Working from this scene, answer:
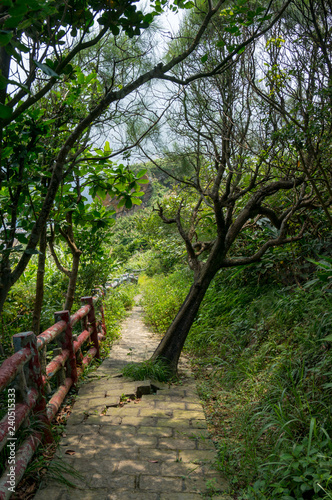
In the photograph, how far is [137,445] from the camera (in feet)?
10.4

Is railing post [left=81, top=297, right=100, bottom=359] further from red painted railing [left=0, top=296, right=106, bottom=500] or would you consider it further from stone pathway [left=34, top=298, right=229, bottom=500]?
red painted railing [left=0, top=296, right=106, bottom=500]

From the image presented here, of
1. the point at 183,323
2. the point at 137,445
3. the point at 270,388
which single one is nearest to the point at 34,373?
the point at 137,445

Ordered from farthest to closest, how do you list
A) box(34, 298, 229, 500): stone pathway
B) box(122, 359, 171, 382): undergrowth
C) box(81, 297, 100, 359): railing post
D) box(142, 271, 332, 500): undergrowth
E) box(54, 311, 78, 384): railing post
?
box(81, 297, 100, 359): railing post
box(122, 359, 171, 382): undergrowth
box(54, 311, 78, 384): railing post
box(34, 298, 229, 500): stone pathway
box(142, 271, 332, 500): undergrowth

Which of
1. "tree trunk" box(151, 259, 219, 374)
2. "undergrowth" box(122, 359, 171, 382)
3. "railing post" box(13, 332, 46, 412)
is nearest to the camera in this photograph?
"railing post" box(13, 332, 46, 412)

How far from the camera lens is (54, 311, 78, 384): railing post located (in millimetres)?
4078

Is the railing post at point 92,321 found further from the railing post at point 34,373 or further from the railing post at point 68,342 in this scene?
the railing post at point 34,373

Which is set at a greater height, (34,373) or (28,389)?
(34,373)

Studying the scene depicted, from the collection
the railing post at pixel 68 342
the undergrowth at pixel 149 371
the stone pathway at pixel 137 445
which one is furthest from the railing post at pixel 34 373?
the undergrowth at pixel 149 371

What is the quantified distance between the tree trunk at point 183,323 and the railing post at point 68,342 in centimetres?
115

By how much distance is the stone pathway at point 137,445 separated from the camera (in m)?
2.58

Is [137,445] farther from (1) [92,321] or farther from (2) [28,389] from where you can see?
(1) [92,321]

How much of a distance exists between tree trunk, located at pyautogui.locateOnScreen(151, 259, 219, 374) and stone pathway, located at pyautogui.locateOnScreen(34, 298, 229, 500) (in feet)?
1.46

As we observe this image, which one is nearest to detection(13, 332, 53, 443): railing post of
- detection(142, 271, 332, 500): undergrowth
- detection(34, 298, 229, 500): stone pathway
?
detection(34, 298, 229, 500): stone pathway

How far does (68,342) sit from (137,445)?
143cm
